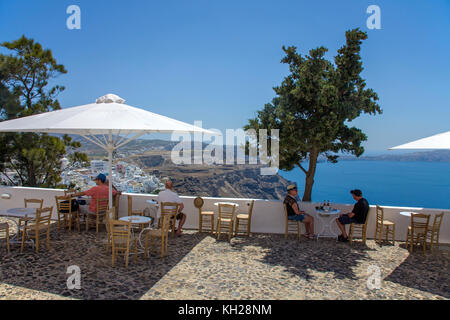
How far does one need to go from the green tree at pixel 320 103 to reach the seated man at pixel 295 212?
136 cm

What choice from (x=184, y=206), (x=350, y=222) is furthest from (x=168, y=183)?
(x=350, y=222)

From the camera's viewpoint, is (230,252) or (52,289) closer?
(52,289)

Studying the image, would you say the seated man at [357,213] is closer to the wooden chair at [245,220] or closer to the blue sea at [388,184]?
the wooden chair at [245,220]

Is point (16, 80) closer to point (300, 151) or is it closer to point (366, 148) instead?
point (300, 151)

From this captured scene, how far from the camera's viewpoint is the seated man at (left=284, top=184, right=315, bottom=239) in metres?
6.91

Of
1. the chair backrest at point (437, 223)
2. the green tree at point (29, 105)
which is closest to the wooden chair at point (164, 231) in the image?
the chair backrest at point (437, 223)

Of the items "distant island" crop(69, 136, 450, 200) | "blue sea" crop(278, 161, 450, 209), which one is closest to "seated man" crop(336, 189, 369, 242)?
"distant island" crop(69, 136, 450, 200)

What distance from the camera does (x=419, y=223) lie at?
6.50m

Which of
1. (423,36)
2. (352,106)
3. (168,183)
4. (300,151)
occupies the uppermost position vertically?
(423,36)

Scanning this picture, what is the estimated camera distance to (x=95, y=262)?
5.11 metres

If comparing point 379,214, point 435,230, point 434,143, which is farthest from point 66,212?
point 435,230

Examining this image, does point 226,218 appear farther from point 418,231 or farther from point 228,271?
point 418,231
